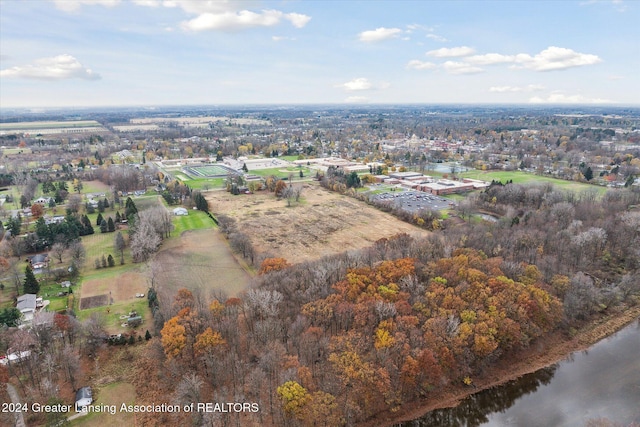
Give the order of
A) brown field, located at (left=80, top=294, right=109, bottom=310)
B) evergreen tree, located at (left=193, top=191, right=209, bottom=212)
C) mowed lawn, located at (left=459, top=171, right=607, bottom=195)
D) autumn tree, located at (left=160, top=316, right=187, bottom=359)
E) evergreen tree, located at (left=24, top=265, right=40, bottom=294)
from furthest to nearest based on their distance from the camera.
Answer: mowed lawn, located at (left=459, top=171, right=607, bottom=195), evergreen tree, located at (left=193, top=191, right=209, bottom=212), evergreen tree, located at (left=24, top=265, right=40, bottom=294), brown field, located at (left=80, top=294, right=109, bottom=310), autumn tree, located at (left=160, top=316, right=187, bottom=359)

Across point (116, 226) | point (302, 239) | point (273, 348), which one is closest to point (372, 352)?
point (273, 348)

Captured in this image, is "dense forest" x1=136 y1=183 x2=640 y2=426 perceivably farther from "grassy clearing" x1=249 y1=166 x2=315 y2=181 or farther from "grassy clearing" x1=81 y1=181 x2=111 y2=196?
"grassy clearing" x1=249 y1=166 x2=315 y2=181

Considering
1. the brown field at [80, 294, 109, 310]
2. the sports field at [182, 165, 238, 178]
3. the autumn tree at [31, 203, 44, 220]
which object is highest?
the sports field at [182, 165, 238, 178]

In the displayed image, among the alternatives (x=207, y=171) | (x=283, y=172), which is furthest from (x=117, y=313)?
(x=207, y=171)

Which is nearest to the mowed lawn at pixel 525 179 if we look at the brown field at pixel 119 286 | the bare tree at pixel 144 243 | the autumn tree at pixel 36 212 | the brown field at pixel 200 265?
the brown field at pixel 200 265

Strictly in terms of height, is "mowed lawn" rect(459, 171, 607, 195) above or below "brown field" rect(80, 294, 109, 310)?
above

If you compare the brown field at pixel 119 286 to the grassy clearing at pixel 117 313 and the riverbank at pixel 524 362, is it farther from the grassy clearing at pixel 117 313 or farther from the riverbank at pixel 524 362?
the riverbank at pixel 524 362

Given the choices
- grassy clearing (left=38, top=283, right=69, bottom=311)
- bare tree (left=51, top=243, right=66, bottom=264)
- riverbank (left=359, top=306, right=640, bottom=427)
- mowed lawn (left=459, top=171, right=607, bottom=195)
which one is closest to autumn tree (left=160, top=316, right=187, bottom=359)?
riverbank (left=359, top=306, right=640, bottom=427)

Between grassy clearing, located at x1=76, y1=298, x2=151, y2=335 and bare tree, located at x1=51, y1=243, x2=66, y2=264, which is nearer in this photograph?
grassy clearing, located at x1=76, y1=298, x2=151, y2=335
